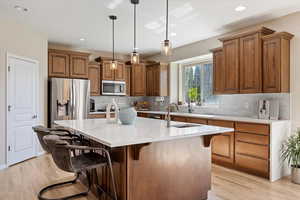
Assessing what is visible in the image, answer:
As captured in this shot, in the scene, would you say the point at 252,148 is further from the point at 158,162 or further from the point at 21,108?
the point at 21,108

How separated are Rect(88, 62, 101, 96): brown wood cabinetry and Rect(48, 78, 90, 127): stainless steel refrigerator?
0.56 meters

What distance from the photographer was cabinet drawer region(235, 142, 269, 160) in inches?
130

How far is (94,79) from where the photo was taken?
595 centimetres

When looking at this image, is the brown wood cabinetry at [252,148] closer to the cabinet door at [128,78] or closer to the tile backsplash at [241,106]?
the tile backsplash at [241,106]

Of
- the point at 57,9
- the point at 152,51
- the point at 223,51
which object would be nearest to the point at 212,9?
the point at 223,51

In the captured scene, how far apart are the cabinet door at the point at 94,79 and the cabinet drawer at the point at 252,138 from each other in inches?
152

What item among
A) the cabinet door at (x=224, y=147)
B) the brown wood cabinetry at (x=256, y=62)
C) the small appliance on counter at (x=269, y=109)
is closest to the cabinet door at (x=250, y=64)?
the brown wood cabinetry at (x=256, y=62)

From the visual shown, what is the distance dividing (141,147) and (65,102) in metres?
3.49

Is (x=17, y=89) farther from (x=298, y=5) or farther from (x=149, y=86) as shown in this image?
(x=298, y=5)

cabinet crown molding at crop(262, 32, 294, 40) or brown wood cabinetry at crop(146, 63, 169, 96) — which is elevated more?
cabinet crown molding at crop(262, 32, 294, 40)

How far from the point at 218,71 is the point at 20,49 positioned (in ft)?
13.2

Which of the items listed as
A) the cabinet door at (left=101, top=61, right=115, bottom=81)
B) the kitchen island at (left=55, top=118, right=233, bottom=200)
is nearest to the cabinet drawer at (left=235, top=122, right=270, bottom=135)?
the kitchen island at (left=55, top=118, right=233, bottom=200)

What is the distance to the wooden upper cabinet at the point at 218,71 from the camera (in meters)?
4.27

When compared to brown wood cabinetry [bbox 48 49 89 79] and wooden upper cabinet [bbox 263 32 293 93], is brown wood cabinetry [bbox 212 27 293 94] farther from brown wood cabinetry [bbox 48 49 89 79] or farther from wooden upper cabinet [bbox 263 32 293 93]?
brown wood cabinetry [bbox 48 49 89 79]
